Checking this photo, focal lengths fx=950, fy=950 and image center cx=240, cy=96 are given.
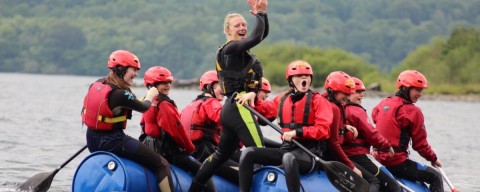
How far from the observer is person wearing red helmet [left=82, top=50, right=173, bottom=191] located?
9969mm

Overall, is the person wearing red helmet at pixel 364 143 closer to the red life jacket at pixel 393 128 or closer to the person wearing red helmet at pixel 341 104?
the person wearing red helmet at pixel 341 104

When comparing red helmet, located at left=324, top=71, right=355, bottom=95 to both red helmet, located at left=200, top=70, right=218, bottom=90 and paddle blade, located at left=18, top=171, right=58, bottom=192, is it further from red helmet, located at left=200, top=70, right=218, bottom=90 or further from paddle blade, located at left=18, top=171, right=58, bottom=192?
paddle blade, located at left=18, top=171, right=58, bottom=192

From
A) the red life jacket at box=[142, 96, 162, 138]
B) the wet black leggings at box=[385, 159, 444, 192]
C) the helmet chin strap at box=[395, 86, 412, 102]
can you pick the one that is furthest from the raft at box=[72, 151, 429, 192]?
the helmet chin strap at box=[395, 86, 412, 102]

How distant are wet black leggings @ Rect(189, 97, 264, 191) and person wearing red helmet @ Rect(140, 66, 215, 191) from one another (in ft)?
1.61

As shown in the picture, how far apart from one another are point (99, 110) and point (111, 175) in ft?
2.28

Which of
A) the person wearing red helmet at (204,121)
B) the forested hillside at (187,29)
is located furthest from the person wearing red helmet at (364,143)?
the forested hillside at (187,29)

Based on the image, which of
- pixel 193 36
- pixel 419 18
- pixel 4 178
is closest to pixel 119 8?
pixel 193 36

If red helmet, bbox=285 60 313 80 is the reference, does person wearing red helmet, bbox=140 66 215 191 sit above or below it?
below

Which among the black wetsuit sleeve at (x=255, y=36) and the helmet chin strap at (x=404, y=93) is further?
the helmet chin strap at (x=404, y=93)

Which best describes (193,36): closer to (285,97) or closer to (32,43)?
(32,43)

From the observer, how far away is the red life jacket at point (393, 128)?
1155cm

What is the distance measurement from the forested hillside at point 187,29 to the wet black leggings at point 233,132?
3411 inches

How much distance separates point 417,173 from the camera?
38.2 ft

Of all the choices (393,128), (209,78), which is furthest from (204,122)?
(393,128)
